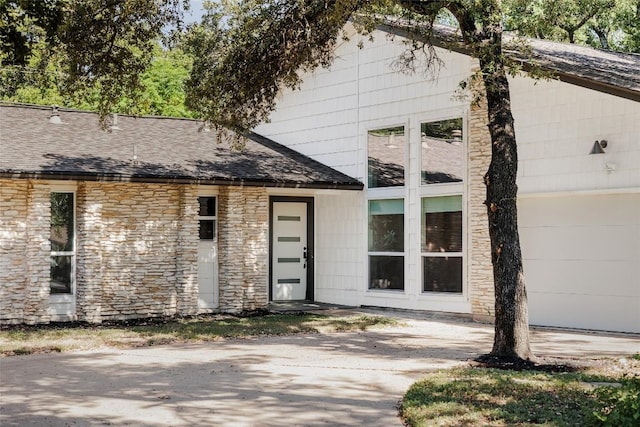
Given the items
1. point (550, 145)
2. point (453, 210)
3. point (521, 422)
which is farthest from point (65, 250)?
point (521, 422)

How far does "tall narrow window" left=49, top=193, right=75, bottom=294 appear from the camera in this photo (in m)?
14.5

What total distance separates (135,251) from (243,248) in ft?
7.42

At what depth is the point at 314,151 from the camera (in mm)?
18625

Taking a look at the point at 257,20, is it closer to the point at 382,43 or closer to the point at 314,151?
the point at 382,43

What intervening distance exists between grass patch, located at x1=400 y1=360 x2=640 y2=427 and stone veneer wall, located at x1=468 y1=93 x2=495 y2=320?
5227 mm

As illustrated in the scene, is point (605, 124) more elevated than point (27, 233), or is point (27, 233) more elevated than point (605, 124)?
point (605, 124)

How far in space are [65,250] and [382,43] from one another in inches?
303

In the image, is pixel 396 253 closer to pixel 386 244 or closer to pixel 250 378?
pixel 386 244

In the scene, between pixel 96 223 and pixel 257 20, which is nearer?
pixel 257 20

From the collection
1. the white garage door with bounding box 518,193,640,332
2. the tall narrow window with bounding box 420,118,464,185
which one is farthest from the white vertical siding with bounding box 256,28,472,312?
the white garage door with bounding box 518,193,640,332

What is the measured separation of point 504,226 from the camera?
10.2 m

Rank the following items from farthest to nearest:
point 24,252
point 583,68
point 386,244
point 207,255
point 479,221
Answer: point 386,244 < point 207,255 < point 479,221 < point 24,252 < point 583,68

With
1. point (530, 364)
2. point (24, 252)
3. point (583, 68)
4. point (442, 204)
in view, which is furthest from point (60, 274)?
point (583, 68)

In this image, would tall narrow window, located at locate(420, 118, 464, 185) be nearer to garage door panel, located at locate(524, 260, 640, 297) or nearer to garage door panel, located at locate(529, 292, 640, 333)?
garage door panel, located at locate(524, 260, 640, 297)
